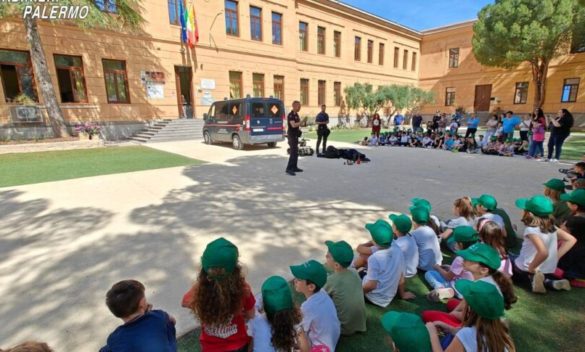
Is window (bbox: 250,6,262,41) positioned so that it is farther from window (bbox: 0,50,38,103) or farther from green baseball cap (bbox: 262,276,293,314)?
green baseball cap (bbox: 262,276,293,314)

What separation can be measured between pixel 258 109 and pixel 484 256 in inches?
462

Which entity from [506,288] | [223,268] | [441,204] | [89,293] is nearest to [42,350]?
[223,268]

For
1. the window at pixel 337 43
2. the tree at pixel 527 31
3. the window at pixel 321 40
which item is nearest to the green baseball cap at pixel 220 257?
the tree at pixel 527 31

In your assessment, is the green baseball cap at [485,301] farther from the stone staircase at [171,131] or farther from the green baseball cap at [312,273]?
the stone staircase at [171,131]

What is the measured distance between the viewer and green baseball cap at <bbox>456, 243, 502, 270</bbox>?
2244mm

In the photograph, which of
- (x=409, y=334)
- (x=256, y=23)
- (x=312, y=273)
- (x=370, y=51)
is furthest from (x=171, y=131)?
(x=370, y=51)

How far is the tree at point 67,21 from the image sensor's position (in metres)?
13.5

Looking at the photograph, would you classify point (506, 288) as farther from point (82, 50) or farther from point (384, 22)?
point (384, 22)

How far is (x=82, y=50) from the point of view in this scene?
16766 millimetres

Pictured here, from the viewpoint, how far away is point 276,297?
6.12 ft

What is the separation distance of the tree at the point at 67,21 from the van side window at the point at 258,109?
8.41 metres

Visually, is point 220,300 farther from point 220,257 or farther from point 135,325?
point 135,325

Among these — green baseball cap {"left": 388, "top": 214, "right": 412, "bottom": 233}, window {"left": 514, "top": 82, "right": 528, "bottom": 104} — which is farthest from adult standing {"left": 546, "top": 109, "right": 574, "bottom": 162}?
window {"left": 514, "top": 82, "right": 528, "bottom": 104}

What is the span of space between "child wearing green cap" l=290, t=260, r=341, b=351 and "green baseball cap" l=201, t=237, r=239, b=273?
1.43 ft
